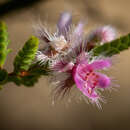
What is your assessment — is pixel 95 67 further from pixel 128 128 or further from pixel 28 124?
pixel 128 128

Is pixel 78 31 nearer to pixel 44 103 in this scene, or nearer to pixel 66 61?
pixel 66 61

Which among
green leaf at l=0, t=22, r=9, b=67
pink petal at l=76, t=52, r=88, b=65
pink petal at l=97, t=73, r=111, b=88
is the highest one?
green leaf at l=0, t=22, r=9, b=67

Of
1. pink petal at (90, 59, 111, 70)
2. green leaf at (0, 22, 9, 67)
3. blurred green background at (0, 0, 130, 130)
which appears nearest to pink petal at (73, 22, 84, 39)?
pink petal at (90, 59, 111, 70)

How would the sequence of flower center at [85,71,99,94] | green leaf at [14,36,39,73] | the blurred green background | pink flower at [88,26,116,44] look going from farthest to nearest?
the blurred green background → pink flower at [88,26,116,44] → flower center at [85,71,99,94] → green leaf at [14,36,39,73]

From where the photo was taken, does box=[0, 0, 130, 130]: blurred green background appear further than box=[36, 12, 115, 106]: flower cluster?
Yes

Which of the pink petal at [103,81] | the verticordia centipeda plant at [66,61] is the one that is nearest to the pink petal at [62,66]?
the verticordia centipeda plant at [66,61]

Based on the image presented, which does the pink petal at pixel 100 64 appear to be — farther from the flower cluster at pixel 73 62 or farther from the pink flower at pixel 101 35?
the pink flower at pixel 101 35

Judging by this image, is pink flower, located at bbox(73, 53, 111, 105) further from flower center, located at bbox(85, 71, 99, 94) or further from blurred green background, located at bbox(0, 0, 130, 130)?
blurred green background, located at bbox(0, 0, 130, 130)
